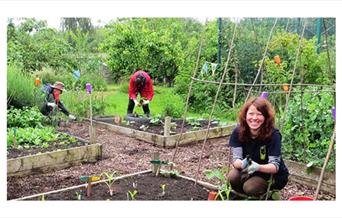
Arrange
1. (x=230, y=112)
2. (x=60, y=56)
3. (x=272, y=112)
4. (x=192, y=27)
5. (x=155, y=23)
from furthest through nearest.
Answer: (x=192, y=27)
(x=155, y=23)
(x=60, y=56)
(x=230, y=112)
(x=272, y=112)

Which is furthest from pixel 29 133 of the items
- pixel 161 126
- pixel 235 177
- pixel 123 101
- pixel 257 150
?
pixel 123 101

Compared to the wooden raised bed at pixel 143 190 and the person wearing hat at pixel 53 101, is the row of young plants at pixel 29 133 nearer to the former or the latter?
the person wearing hat at pixel 53 101

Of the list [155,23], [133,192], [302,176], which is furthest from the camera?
[155,23]

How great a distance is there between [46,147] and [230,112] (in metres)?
Answer: 3.26

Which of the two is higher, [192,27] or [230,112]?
[192,27]

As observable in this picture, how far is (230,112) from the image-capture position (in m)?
6.73

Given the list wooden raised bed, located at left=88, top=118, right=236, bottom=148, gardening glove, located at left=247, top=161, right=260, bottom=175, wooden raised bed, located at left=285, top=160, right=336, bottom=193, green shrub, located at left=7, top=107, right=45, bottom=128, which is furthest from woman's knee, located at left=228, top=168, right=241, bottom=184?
green shrub, located at left=7, top=107, right=45, bottom=128

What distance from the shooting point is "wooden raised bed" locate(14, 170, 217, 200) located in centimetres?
303

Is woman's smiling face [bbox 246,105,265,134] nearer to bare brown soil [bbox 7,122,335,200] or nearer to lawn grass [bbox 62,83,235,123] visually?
bare brown soil [bbox 7,122,335,200]

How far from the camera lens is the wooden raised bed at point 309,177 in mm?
3513

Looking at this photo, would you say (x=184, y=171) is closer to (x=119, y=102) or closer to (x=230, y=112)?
(x=230, y=112)

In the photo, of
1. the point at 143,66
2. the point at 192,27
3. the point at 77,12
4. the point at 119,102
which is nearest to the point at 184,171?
the point at 77,12

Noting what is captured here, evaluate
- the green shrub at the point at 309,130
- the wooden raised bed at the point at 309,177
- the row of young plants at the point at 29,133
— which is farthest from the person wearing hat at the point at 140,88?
the wooden raised bed at the point at 309,177

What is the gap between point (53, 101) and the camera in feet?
19.7
